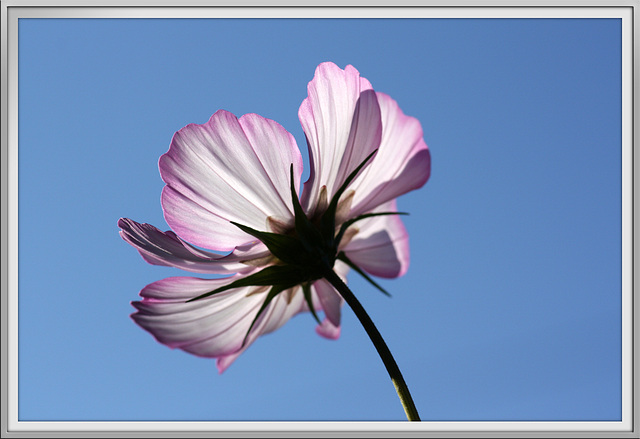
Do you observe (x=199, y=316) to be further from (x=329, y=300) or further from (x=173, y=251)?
(x=329, y=300)

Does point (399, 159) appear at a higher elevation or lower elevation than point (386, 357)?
higher

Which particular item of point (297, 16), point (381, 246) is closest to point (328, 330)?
point (381, 246)

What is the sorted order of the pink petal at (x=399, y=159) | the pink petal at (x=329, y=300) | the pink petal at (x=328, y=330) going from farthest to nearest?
the pink petal at (x=328, y=330), the pink petal at (x=329, y=300), the pink petal at (x=399, y=159)

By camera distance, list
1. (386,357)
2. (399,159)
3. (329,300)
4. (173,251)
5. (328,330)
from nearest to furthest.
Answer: (386,357) → (173,251) → (399,159) → (329,300) → (328,330)

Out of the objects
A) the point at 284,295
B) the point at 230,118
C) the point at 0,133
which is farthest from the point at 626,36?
the point at 0,133

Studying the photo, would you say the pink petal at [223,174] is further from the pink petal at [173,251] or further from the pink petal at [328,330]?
the pink petal at [328,330]

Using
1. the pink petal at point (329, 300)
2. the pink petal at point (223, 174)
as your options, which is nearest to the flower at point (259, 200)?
the pink petal at point (223, 174)
